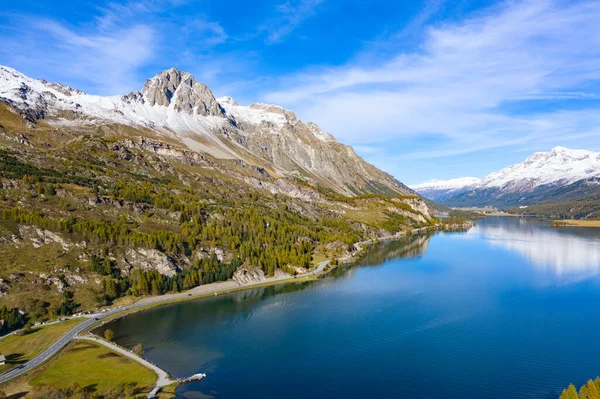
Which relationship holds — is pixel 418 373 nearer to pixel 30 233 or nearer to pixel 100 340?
pixel 100 340

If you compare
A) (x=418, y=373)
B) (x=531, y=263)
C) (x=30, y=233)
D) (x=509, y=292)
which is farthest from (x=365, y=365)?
(x=531, y=263)

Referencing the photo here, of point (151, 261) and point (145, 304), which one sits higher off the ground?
point (151, 261)

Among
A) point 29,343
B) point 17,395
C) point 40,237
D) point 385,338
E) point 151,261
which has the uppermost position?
point 40,237

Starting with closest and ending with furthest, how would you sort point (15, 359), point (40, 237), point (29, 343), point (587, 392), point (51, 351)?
point (587, 392)
point (15, 359)
point (51, 351)
point (29, 343)
point (40, 237)

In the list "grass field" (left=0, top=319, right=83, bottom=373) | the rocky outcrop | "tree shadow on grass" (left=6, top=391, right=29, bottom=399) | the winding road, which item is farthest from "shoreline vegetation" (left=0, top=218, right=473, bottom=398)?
the rocky outcrop

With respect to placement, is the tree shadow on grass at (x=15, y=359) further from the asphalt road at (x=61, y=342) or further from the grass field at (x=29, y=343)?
the asphalt road at (x=61, y=342)

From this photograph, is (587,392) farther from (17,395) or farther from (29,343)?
(29,343)

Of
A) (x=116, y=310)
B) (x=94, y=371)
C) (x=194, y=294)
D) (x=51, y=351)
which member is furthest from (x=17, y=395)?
(x=194, y=294)

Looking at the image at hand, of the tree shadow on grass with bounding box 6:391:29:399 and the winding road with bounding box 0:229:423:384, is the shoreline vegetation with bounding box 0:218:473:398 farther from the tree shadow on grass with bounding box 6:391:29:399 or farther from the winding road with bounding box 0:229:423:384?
the tree shadow on grass with bounding box 6:391:29:399
